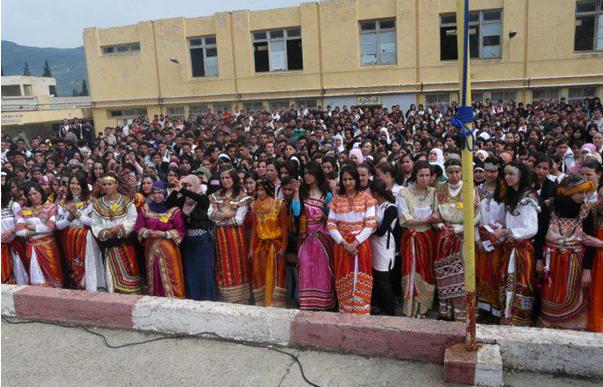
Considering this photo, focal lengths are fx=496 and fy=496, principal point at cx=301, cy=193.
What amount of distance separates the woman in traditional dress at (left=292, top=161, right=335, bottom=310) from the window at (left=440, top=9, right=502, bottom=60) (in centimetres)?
1513

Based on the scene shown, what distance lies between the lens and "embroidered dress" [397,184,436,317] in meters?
4.47

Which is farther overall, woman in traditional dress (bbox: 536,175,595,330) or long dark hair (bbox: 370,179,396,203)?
long dark hair (bbox: 370,179,396,203)

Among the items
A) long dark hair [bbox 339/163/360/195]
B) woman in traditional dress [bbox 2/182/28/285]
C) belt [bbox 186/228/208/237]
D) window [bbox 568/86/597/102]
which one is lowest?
woman in traditional dress [bbox 2/182/28/285]

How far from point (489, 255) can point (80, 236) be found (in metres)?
4.09

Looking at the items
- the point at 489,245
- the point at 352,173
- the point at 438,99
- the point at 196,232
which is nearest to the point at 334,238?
the point at 352,173

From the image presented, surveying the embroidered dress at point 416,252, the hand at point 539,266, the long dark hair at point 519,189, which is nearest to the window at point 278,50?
the embroidered dress at point 416,252

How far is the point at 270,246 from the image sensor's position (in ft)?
15.9

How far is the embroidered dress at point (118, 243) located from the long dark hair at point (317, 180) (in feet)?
5.70

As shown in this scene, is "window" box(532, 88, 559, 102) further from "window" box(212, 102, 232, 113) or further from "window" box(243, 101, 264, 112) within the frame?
"window" box(212, 102, 232, 113)

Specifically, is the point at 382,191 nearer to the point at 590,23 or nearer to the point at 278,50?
the point at 590,23

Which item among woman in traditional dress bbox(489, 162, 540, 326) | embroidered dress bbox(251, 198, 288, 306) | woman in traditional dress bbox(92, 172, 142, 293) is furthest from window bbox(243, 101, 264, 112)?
woman in traditional dress bbox(489, 162, 540, 326)

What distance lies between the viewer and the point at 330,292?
470cm

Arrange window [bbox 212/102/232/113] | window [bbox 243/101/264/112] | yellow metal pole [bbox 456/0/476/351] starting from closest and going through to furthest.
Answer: yellow metal pole [bbox 456/0/476/351]
window [bbox 243/101/264/112]
window [bbox 212/102/232/113]

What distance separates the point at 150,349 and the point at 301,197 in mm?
1866
